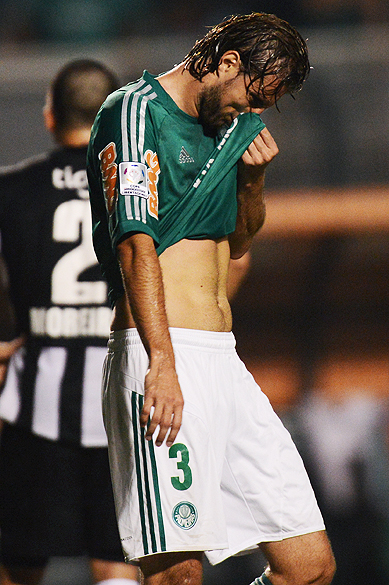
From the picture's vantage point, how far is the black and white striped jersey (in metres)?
2.10

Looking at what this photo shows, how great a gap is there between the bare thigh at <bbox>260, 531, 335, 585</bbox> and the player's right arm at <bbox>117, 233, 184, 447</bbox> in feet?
1.27

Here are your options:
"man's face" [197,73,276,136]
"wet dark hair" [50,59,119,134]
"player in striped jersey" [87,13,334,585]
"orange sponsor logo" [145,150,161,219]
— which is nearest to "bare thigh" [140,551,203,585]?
"player in striped jersey" [87,13,334,585]

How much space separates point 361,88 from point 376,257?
3.18ft

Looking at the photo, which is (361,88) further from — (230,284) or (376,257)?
(230,284)

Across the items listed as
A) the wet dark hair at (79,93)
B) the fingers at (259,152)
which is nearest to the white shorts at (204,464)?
the fingers at (259,152)

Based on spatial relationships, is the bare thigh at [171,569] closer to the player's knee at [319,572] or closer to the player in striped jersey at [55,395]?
the player's knee at [319,572]

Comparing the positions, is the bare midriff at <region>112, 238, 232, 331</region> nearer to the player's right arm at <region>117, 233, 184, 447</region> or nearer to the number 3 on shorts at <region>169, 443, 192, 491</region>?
the player's right arm at <region>117, 233, 184, 447</region>

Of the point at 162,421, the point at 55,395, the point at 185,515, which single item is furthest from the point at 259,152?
the point at 55,395

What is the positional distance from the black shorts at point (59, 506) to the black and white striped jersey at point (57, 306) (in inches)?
2.3

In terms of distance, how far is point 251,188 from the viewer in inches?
64.7

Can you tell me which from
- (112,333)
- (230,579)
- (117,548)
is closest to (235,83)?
(112,333)

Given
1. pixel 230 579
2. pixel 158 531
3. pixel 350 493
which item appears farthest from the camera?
pixel 350 493

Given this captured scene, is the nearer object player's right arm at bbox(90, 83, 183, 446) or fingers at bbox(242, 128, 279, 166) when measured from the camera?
player's right arm at bbox(90, 83, 183, 446)

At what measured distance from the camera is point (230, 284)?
209 cm
